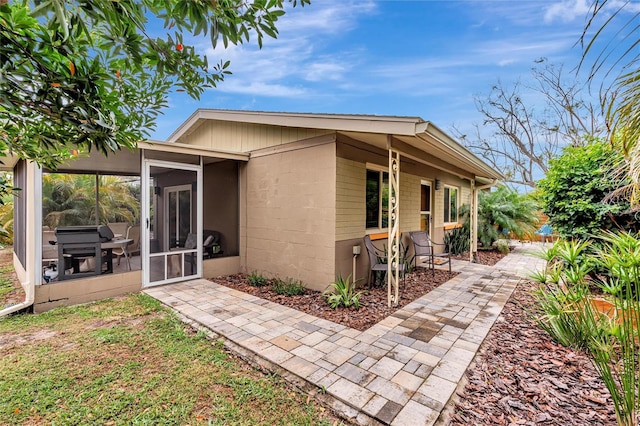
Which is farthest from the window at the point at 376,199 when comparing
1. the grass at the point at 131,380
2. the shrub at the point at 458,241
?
the shrub at the point at 458,241

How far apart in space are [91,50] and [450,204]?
1111 centimetres

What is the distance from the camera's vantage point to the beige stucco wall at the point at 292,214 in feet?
17.1

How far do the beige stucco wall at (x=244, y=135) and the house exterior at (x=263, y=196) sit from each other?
0.09ft

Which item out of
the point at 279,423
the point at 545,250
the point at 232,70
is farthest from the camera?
the point at 545,250

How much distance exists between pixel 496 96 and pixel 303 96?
11320 mm

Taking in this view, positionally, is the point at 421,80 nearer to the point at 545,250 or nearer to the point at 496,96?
the point at 496,96

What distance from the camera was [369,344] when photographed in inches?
133

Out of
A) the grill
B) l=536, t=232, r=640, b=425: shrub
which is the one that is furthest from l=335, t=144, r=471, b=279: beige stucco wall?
the grill

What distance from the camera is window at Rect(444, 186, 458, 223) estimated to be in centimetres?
1042

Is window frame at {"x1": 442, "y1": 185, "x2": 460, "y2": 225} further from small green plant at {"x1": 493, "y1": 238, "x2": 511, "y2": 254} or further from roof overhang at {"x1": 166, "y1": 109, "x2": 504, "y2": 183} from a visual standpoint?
roof overhang at {"x1": 166, "y1": 109, "x2": 504, "y2": 183}

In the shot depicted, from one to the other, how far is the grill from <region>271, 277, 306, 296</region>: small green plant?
10.2 feet

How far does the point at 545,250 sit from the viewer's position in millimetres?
3205

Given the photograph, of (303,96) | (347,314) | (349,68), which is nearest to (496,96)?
(349,68)

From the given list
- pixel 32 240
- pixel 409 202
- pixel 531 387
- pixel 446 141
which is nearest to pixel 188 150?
pixel 32 240
